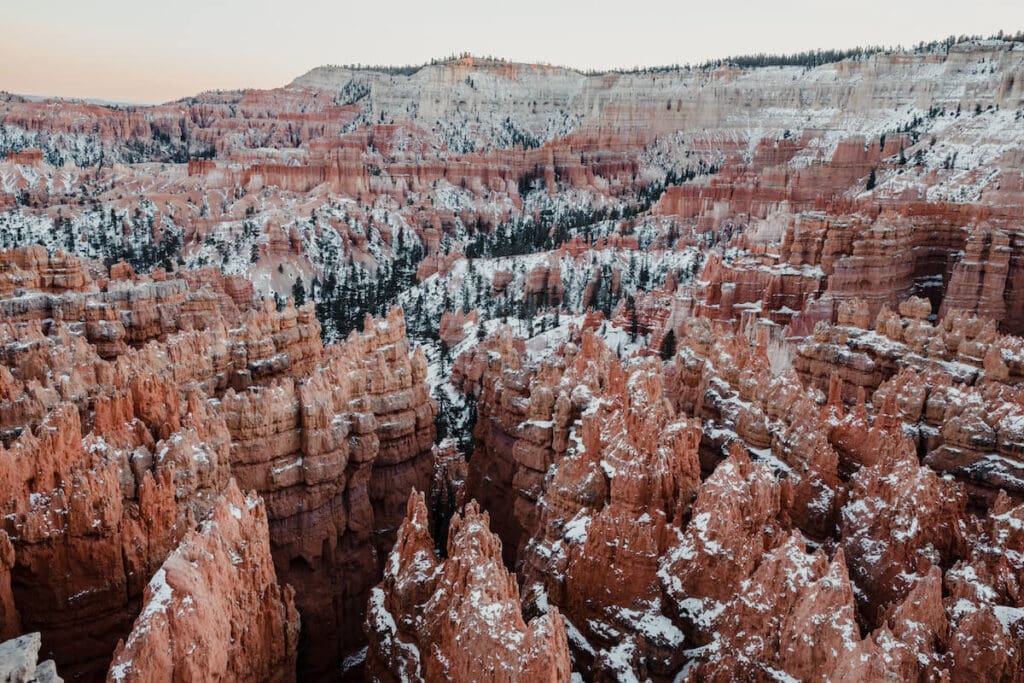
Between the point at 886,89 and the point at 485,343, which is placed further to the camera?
the point at 886,89

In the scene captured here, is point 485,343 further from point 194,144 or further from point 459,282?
point 194,144

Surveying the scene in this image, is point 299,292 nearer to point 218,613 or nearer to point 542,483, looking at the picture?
point 542,483

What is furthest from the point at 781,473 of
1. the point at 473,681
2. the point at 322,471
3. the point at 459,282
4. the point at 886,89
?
the point at 886,89

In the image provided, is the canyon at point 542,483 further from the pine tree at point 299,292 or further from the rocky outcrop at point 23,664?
the pine tree at point 299,292

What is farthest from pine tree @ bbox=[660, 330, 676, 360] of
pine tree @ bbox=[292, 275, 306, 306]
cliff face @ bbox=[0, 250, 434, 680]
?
pine tree @ bbox=[292, 275, 306, 306]

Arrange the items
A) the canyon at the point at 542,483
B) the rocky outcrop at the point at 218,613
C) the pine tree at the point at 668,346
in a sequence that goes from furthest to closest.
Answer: the pine tree at the point at 668,346, the canyon at the point at 542,483, the rocky outcrop at the point at 218,613

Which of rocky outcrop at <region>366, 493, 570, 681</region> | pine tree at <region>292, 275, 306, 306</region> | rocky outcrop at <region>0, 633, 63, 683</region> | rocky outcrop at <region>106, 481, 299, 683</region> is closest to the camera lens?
rocky outcrop at <region>0, 633, 63, 683</region>

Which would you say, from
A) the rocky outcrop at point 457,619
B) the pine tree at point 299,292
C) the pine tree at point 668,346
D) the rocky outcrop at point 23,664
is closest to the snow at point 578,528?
the rocky outcrop at point 457,619

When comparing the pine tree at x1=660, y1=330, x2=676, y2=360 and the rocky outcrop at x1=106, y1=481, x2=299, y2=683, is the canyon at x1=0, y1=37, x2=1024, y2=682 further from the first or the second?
the pine tree at x1=660, y1=330, x2=676, y2=360
